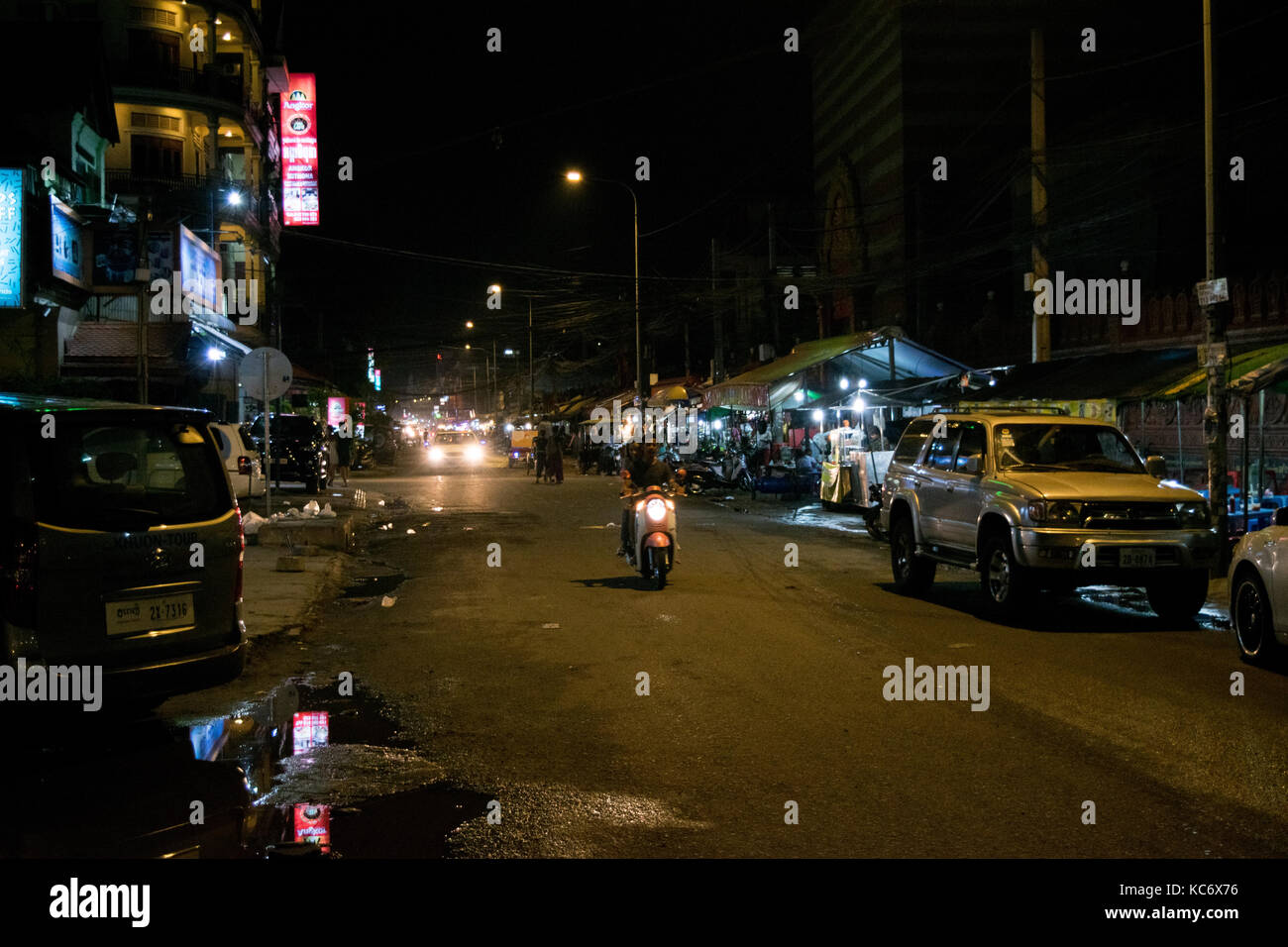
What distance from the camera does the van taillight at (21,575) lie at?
5805 millimetres

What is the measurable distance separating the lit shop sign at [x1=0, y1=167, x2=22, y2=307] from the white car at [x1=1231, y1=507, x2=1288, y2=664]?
19.0 meters

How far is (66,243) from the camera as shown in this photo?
68.9 feet

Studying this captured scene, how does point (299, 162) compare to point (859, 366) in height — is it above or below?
above

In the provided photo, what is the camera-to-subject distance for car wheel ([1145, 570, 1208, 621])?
10.5 metres

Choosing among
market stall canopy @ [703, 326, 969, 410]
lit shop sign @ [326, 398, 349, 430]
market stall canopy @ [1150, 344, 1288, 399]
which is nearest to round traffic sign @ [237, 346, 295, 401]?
market stall canopy @ [703, 326, 969, 410]

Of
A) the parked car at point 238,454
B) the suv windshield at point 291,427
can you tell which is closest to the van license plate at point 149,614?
the parked car at point 238,454

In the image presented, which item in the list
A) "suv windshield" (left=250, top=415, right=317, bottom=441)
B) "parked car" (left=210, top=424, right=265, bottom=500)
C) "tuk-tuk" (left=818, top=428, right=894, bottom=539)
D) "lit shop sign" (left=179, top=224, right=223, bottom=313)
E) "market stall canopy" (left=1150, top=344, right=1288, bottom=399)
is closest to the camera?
"market stall canopy" (left=1150, top=344, right=1288, bottom=399)

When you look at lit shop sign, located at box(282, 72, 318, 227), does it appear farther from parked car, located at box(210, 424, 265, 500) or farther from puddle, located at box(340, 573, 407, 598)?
puddle, located at box(340, 573, 407, 598)

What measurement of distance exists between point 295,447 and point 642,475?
70.4 feet

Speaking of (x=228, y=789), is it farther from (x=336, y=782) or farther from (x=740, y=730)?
(x=740, y=730)

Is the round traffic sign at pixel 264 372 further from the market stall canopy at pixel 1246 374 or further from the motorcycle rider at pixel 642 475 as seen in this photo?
the market stall canopy at pixel 1246 374

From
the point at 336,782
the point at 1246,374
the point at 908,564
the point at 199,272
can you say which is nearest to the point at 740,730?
the point at 336,782
